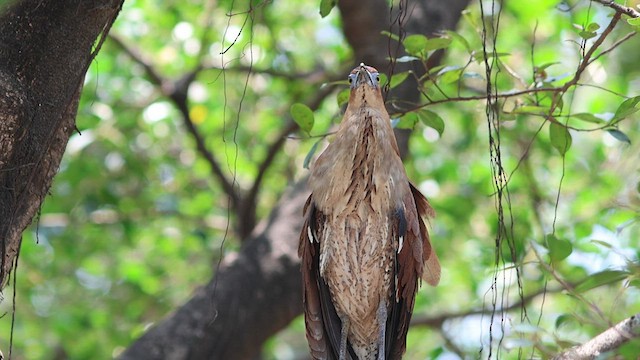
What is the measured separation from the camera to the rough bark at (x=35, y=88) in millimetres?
2482

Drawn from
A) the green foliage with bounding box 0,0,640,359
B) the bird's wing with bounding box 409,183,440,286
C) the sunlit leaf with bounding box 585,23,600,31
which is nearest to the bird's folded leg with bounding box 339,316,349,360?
the bird's wing with bounding box 409,183,440,286

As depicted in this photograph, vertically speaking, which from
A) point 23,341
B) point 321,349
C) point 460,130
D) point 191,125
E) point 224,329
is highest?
point 460,130

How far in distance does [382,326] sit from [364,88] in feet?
3.12

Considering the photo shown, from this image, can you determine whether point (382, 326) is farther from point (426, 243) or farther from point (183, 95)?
point (183, 95)

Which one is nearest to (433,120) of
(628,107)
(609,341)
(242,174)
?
(628,107)

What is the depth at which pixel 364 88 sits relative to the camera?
11.1ft

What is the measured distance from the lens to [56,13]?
2586mm

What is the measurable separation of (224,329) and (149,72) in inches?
99.7

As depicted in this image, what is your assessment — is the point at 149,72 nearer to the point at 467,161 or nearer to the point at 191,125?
the point at 191,125

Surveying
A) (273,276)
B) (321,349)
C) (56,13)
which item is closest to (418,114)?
(321,349)

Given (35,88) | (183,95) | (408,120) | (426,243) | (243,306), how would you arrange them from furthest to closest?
1. (183,95)
2. (243,306)
3. (426,243)
4. (408,120)
5. (35,88)

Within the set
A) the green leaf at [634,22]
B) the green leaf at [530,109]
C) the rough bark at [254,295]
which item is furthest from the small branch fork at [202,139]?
the green leaf at [634,22]

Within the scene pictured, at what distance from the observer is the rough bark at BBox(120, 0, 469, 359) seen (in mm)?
4719

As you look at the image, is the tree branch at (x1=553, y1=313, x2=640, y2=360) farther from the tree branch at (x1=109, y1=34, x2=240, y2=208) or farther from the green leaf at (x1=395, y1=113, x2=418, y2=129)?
the tree branch at (x1=109, y1=34, x2=240, y2=208)
